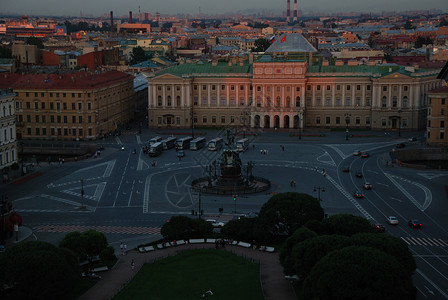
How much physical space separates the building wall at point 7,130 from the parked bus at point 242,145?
1134 inches

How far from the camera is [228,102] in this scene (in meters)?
123

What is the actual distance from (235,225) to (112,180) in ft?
91.9

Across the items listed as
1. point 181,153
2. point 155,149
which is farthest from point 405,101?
point 155,149

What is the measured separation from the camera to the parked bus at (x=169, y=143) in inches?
3986

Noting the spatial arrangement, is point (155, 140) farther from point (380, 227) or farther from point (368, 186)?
point (380, 227)

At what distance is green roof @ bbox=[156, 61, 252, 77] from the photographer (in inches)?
4830

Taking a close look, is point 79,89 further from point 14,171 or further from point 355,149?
point 355,149

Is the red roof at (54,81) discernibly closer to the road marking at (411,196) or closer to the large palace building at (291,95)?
the large palace building at (291,95)

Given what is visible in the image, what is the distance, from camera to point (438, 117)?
325 ft

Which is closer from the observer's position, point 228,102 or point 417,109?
point 417,109

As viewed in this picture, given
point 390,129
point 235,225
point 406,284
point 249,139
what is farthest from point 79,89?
point 406,284

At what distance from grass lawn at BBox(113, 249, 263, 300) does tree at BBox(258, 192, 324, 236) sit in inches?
194

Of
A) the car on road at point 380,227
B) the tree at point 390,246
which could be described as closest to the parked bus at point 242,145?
the car on road at point 380,227


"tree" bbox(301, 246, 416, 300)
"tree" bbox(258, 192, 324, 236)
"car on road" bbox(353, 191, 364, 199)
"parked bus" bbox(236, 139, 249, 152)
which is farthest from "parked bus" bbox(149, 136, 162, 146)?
"tree" bbox(301, 246, 416, 300)
